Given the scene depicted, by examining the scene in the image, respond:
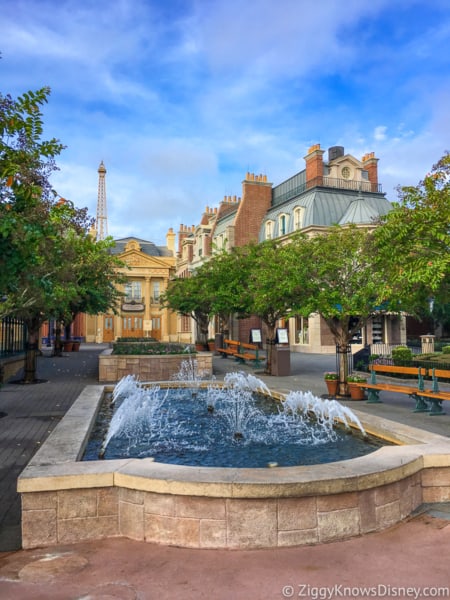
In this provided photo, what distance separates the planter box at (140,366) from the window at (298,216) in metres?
23.3

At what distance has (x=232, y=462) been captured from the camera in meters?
7.26

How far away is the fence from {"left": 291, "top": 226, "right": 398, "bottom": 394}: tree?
12.7 metres

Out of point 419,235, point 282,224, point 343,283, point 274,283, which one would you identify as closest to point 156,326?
point 282,224

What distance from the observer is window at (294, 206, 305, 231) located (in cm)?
4057

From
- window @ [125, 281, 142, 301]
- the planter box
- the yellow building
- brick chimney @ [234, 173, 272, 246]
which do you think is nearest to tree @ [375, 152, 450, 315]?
the planter box

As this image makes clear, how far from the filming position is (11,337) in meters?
23.7

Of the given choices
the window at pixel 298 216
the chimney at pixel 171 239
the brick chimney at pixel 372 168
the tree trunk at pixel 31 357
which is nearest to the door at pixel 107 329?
the chimney at pixel 171 239

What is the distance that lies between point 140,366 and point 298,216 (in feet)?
83.4

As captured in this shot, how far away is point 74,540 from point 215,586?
5.72ft

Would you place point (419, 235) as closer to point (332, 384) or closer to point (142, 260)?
point (332, 384)

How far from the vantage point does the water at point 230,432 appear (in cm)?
764

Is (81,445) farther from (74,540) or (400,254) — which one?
(400,254)

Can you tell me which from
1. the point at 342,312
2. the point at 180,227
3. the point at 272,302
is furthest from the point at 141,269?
the point at 342,312

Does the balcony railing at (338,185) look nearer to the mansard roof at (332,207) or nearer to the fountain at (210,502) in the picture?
the mansard roof at (332,207)
